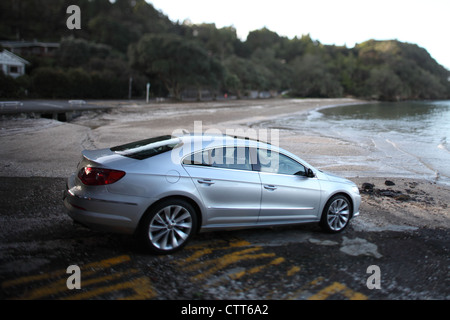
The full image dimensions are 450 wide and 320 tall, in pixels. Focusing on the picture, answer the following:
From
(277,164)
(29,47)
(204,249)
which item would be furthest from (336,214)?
(29,47)

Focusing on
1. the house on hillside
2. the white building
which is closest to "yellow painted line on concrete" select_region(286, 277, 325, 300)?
the white building

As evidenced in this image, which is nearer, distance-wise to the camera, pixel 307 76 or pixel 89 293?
pixel 89 293

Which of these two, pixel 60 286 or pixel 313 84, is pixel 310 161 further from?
pixel 313 84

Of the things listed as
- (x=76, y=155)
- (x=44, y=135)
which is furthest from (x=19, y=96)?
(x=76, y=155)

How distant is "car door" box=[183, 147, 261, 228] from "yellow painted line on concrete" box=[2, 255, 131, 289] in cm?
118

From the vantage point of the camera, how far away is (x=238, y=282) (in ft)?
14.2

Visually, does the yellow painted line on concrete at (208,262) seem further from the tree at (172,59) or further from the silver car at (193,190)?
the tree at (172,59)

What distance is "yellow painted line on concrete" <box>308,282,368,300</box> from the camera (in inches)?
162

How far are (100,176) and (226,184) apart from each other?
62.3 inches

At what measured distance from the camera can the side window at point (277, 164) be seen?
5.62m

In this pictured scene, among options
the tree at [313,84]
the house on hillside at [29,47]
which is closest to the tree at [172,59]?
the house on hillside at [29,47]

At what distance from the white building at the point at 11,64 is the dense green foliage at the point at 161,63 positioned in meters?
2.03

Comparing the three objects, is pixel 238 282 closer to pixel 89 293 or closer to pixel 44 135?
pixel 89 293
